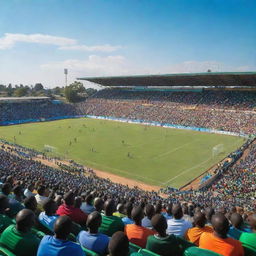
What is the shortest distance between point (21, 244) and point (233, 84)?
7829 centimetres

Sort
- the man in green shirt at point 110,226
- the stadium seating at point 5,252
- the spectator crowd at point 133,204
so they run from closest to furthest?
the stadium seating at point 5,252
the spectator crowd at point 133,204
the man in green shirt at point 110,226

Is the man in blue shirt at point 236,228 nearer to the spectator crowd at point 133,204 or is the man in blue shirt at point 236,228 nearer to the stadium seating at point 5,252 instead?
the spectator crowd at point 133,204

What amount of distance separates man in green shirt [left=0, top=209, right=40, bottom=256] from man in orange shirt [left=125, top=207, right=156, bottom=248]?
1.94 meters

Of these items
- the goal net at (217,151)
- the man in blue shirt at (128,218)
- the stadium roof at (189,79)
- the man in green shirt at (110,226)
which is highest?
the stadium roof at (189,79)

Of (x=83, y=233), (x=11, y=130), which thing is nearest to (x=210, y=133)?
(x=11, y=130)

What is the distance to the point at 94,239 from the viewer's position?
504 cm

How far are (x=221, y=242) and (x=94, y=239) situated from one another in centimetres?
227

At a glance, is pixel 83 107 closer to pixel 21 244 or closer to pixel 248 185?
pixel 248 185

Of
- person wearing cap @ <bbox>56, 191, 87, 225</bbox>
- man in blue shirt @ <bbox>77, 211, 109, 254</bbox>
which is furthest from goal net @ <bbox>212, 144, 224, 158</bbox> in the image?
man in blue shirt @ <bbox>77, 211, 109, 254</bbox>

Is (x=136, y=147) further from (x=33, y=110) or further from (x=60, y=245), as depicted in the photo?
(x=33, y=110)

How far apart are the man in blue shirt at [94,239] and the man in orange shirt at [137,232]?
0.88 meters

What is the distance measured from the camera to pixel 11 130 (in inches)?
2596

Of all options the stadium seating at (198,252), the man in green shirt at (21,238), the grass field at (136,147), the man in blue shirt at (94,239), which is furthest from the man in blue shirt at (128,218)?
the grass field at (136,147)

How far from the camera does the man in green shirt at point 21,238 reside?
15.4 feet
